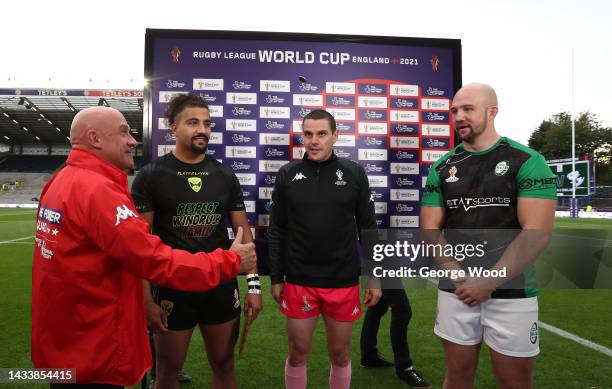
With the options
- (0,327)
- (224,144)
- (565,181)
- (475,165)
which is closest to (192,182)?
(224,144)

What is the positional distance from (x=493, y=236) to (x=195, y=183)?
1.85 meters

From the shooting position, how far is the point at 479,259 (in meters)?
2.47

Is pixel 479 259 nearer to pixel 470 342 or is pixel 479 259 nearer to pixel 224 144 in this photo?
pixel 470 342

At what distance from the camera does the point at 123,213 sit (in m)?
1.71

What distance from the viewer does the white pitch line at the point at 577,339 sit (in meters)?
4.36

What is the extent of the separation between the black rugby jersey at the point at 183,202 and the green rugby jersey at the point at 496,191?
1461 millimetres

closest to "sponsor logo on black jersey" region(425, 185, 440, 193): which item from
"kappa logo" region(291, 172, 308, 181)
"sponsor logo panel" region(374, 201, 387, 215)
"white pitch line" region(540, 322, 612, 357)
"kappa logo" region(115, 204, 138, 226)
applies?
"kappa logo" region(291, 172, 308, 181)

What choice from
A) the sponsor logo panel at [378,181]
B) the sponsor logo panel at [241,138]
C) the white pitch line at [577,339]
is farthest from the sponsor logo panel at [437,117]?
the white pitch line at [577,339]

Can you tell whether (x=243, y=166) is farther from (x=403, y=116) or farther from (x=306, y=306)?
(x=403, y=116)

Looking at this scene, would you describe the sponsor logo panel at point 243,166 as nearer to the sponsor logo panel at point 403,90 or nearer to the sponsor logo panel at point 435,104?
the sponsor logo panel at point 403,90

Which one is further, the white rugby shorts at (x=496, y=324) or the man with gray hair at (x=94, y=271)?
the white rugby shorts at (x=496, y=324)

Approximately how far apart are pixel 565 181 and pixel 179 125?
32.0m

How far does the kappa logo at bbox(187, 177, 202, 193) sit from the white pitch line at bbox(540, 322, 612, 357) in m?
4.41

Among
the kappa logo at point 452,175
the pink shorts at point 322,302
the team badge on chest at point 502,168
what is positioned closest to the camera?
the team badge on chest at point 502,168
